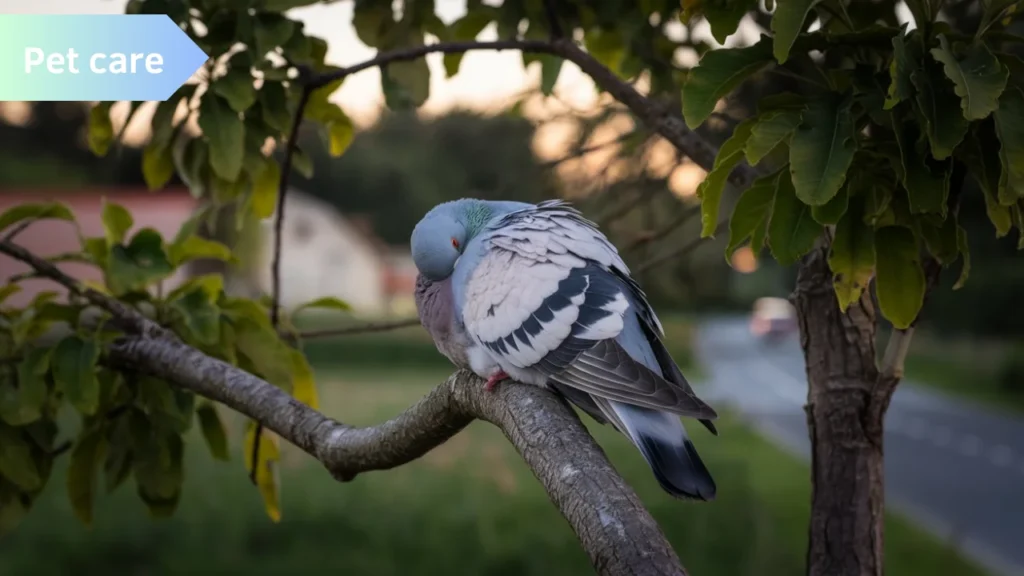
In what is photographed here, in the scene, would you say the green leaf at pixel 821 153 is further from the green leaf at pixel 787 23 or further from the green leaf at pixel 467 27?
the green leaf at pixel 467 27

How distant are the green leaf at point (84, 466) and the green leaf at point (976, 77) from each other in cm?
199

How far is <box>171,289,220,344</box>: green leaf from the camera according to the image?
2348 millimetres

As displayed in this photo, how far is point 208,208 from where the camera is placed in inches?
104

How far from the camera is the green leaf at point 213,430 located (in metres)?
2.62

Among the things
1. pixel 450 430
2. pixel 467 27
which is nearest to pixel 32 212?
pixel 467 27

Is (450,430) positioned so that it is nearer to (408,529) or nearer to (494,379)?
(494,379)

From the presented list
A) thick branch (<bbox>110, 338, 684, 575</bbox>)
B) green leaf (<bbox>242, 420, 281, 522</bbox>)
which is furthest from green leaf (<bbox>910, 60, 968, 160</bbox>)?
green leaf (<bbox>242, 420, 281, 522</bbox>)

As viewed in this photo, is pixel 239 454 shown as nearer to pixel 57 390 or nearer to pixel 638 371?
pixel 57 390

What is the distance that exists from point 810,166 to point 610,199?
1.92 m

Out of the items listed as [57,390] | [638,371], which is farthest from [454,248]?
[57,390]

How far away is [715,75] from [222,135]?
110 cm

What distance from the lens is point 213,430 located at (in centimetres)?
263

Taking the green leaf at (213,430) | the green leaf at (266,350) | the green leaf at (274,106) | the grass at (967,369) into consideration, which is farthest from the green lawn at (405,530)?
the grass at (967,369)

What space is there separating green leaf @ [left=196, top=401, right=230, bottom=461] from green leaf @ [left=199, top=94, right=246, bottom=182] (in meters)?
0.74
